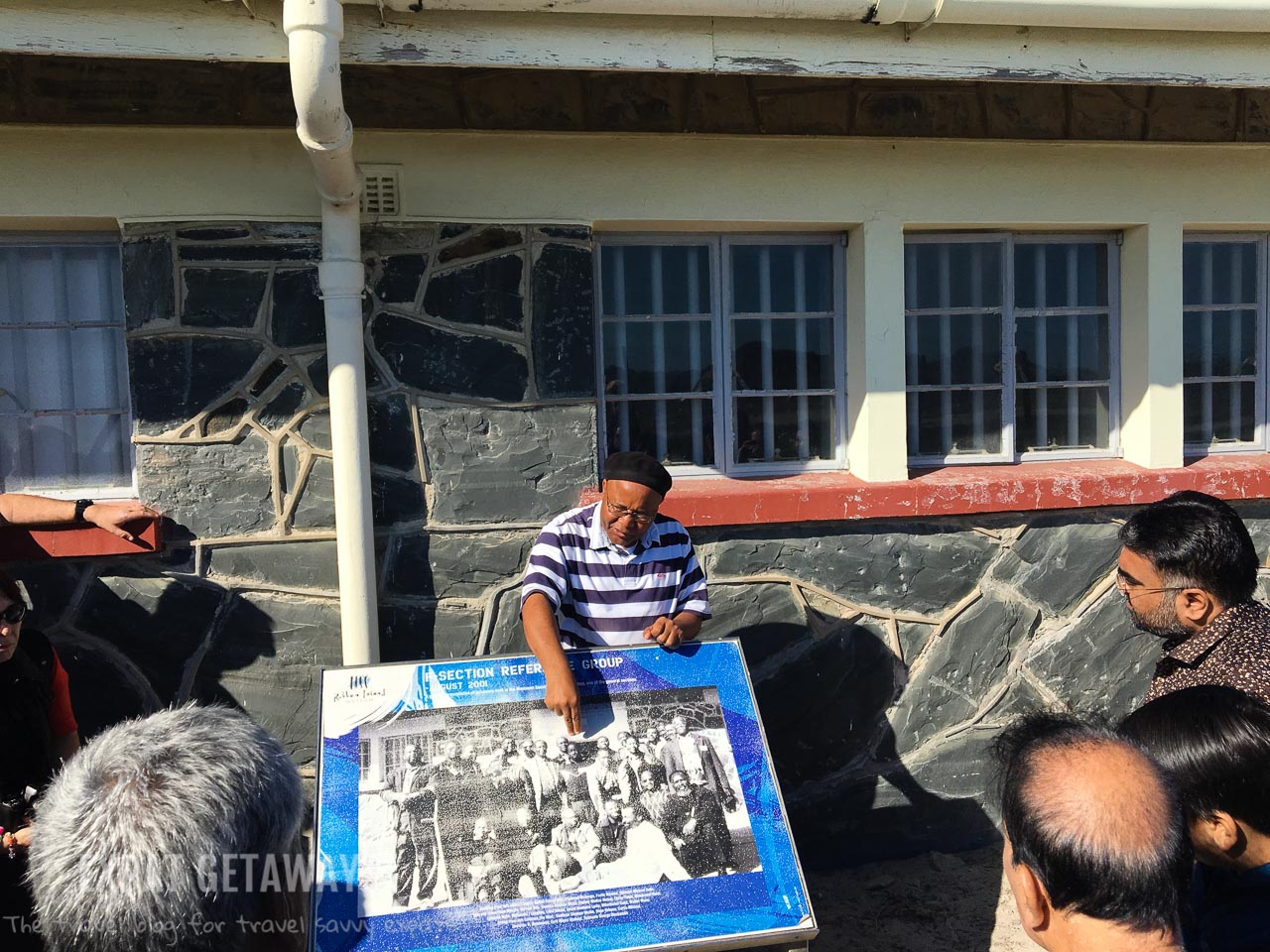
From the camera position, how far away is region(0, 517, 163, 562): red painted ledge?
3.59 metres

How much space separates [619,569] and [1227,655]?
1646 millimetres

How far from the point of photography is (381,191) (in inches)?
148

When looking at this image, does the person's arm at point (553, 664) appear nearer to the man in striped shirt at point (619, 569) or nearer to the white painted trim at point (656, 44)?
the man in striped shirt at point (619, 569)

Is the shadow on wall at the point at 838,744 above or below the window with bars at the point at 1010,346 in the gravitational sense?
below

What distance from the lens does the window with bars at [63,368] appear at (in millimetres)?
3820

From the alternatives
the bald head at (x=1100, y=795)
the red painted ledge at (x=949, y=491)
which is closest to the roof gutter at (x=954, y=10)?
the red painted ledge at (x=949, y=491)

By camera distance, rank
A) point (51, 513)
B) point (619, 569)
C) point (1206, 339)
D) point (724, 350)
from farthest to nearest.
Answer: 1. point (1206, 339)
2. point (724, 350)
3. point (51, 513)
4. point (619, 569)

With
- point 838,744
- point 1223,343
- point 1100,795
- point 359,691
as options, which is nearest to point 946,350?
point 1223,343

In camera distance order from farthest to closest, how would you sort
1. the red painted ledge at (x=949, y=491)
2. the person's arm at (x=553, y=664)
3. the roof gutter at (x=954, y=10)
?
the red painted ledge at (x=949, y=491), the roof gutter at (x=954, y=10), the person's arm at (x=553, y=664)

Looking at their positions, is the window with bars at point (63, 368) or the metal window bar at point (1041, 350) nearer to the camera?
the window with bars at point (63, 368)

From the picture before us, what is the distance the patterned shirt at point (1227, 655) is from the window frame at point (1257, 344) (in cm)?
258

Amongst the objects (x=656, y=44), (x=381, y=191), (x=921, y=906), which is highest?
(x=656, y=44)

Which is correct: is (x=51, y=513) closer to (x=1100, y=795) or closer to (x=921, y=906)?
(x=1100, y=795)

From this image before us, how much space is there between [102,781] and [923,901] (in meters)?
3.31
